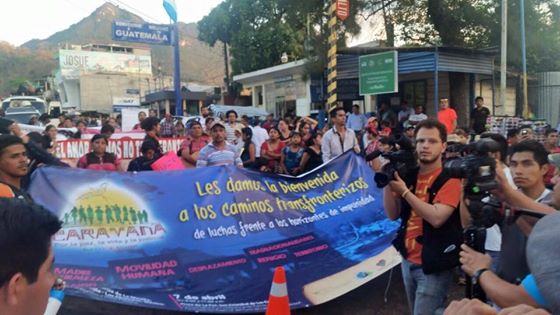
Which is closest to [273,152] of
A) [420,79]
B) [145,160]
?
[145,160]

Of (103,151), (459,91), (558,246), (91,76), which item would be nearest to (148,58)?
(91,76)

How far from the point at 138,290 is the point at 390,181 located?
2578 mm

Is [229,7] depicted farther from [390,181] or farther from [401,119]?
[390,181]

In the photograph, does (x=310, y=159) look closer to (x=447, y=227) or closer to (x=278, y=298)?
(x=278, y=298)

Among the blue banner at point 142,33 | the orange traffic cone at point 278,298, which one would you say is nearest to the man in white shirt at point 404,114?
the blue banner at point 142,33

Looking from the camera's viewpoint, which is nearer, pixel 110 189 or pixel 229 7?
pixel 110 189

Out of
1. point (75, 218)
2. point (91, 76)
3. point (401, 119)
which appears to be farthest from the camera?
point (91, 76)

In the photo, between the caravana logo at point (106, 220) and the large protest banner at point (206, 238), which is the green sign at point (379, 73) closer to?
the large protest banner at point (206, 238)

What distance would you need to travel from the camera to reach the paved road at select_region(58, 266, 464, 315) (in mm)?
4477

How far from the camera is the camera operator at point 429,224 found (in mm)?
2891

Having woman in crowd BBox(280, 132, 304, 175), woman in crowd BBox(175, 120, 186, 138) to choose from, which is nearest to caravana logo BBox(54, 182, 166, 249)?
woman in crowd BBox(280, 132, 304, 175)

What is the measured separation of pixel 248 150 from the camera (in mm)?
8648

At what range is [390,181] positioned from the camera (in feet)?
9.48

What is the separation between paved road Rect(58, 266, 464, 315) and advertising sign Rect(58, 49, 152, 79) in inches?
2588
